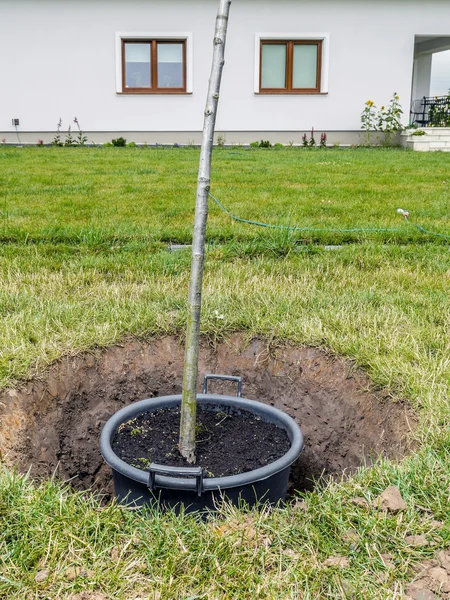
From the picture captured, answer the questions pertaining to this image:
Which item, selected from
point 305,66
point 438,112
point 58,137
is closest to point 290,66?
point 305,66

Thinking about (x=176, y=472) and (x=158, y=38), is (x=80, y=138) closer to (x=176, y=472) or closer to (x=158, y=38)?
(x=158, y=38)

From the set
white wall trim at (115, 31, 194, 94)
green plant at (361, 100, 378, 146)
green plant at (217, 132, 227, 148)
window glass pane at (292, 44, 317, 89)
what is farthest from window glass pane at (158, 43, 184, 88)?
green plant at (361, 100, 378, 146)

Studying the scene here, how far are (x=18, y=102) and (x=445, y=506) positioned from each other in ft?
47.6

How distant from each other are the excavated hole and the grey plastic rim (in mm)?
286

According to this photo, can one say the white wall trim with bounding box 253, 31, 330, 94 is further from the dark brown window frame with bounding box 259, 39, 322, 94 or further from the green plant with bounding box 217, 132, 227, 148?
the green plant with bounding box 217, 132, 227, 148

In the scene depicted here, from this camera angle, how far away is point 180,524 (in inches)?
62.9

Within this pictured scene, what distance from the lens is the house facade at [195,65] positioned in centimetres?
1369

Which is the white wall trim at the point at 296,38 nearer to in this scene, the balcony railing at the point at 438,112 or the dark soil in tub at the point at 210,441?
the balcony railing at the point at 438,112

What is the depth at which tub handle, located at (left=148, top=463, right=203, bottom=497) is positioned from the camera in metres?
1.72

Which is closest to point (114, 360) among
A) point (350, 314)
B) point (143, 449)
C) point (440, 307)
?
point (143, 449)

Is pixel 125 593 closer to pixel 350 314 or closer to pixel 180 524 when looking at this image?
pixel 180 524

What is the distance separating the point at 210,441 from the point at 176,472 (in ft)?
1.72

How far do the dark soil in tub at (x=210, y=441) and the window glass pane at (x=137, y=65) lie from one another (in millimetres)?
13410

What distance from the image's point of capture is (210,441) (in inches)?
88.3
